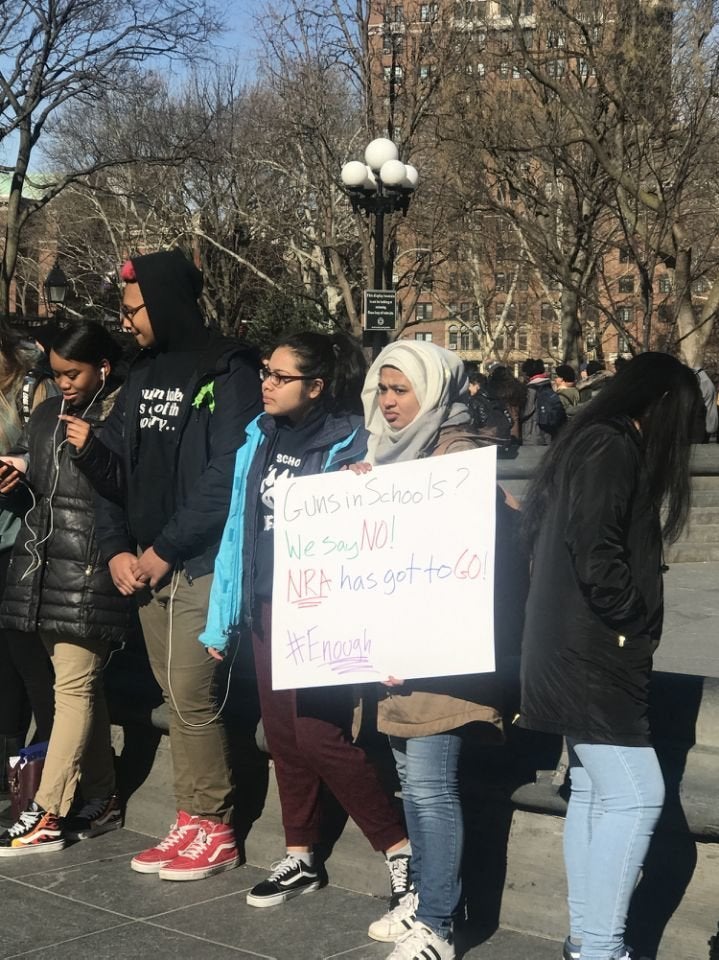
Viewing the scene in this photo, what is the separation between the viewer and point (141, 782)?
17.9 feet

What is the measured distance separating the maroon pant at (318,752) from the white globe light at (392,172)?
585 inches

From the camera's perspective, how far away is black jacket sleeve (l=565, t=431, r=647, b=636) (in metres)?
3.30

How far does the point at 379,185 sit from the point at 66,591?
1510cm

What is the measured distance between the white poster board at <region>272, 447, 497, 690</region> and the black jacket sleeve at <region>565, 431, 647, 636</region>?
13.9 inches

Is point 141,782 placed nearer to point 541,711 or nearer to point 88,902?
point 88,902

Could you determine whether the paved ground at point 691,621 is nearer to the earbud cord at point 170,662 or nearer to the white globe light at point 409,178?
the earbud cord at point 170,662

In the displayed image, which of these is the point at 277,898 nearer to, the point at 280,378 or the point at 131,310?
the point at 280,378

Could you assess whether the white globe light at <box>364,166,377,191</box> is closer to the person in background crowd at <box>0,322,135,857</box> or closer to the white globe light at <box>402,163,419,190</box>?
the white globe light at <box>402,163,419,190</box>

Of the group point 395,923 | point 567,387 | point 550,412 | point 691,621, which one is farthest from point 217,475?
point 567,387

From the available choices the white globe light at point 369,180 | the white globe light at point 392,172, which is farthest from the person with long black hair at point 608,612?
the white globe light at point 369,180

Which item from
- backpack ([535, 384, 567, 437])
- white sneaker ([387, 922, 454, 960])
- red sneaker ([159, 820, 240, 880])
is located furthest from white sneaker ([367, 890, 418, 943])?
backpack ([535, 384, 567, 437])

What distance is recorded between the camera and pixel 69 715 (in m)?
5.05

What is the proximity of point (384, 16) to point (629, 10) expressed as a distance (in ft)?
23.6

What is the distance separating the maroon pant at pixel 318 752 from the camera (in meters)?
4.26
